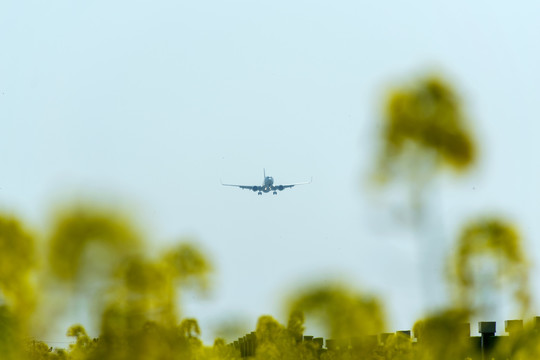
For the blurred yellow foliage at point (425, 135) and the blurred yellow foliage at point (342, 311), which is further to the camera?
the blurred yellow foliage at point (342, 311)

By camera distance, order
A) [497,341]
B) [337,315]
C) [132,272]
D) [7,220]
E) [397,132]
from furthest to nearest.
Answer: [497,341] < [337,315] < [7,220] < [132,272] < [397,132]

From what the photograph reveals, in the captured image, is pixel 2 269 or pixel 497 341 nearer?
pixel 2 269

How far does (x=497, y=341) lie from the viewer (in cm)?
5631

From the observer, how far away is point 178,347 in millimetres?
45812

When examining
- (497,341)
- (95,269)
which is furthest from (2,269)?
(497,341)

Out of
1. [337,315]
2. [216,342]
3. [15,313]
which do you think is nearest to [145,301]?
[15,313]

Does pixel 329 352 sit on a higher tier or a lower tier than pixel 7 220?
lower

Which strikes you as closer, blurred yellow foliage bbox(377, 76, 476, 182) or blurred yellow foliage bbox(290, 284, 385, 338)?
blurred yellow foliage bbox(377, 76, 476, 182)

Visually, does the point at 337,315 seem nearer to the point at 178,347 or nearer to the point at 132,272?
the point at 178,347

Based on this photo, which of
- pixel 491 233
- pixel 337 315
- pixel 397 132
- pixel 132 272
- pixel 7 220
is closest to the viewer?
pixel 397 132

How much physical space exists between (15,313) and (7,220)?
3941mm

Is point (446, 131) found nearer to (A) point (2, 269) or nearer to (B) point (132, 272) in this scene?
(B) point (132, 272)

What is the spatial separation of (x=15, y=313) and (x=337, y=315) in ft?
42.4

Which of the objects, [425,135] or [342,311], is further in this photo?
[342,311]
